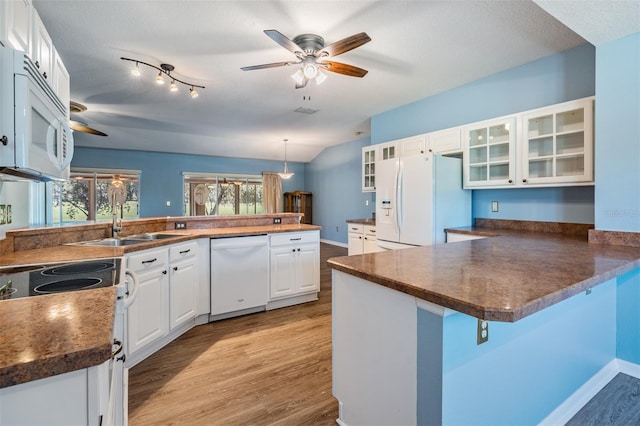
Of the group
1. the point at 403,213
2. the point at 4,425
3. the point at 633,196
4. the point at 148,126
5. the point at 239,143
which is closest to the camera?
the point at 4,425

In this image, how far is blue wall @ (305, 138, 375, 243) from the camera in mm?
7270

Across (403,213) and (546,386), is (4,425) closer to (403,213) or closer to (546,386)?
(546,386)

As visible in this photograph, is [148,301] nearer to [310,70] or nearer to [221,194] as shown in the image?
[310,70]

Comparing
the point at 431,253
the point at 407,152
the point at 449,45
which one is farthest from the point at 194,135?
the point at 431,253

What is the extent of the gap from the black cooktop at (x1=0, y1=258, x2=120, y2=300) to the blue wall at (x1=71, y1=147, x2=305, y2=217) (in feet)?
21.5

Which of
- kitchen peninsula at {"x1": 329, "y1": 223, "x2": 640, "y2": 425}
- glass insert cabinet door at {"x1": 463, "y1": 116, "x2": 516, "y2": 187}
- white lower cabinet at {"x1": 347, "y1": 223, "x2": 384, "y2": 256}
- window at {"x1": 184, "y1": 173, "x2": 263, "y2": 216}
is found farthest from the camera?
window at {"x1": 184, "y1": 173, "x2": 263, "y2": 216}

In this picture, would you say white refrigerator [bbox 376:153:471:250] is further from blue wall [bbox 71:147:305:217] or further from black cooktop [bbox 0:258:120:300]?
blue wall [bbox 71:147:305:217]

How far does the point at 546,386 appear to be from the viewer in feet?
5.20

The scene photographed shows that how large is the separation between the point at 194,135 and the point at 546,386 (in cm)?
731

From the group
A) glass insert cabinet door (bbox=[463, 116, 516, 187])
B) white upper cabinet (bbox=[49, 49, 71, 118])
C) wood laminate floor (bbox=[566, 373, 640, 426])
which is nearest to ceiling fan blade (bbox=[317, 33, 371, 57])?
glass insert cabinet door (bbox=[463, 116, 516, 187])

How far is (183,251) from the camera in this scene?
278 centimetres

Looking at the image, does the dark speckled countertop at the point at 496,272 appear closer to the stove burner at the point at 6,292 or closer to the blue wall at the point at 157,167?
the stove burner at the point at 6,292

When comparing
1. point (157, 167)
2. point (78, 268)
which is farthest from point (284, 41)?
point (157, 167)

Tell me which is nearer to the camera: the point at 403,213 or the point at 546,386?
the point at 546,386
